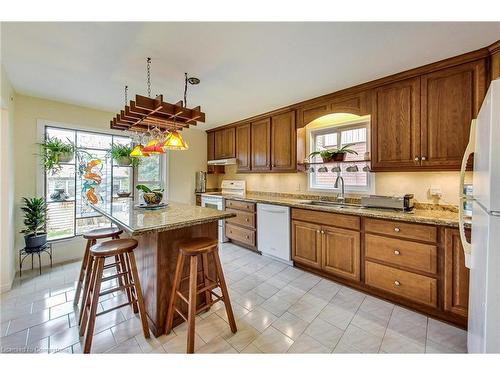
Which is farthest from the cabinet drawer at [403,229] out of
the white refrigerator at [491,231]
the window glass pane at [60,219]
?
the window glass pane at [60,219]

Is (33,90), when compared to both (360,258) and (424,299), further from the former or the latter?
(424,299)

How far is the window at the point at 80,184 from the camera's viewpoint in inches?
127

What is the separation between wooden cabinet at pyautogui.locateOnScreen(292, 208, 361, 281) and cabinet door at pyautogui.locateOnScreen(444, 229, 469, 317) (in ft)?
2.38

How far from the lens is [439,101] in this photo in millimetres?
2096

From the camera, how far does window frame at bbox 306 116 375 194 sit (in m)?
2.85

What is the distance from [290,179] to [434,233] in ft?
7.13

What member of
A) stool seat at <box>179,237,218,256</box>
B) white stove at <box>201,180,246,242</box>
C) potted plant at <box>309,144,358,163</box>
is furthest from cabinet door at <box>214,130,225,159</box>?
stool seat at <box>179,237,218,256</box>

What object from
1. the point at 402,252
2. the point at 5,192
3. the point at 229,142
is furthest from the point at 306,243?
the point at 5,192

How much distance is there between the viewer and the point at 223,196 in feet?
13.5

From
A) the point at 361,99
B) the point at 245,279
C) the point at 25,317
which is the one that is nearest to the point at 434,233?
the point at 361,99

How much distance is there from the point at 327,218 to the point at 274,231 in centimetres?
90

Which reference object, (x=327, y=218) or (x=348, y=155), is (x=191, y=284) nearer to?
(x=327, y=218)

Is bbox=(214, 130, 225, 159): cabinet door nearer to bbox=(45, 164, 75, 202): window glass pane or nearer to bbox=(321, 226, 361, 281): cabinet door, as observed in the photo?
bbox=(45, 164, 75, 202): window glass pane
